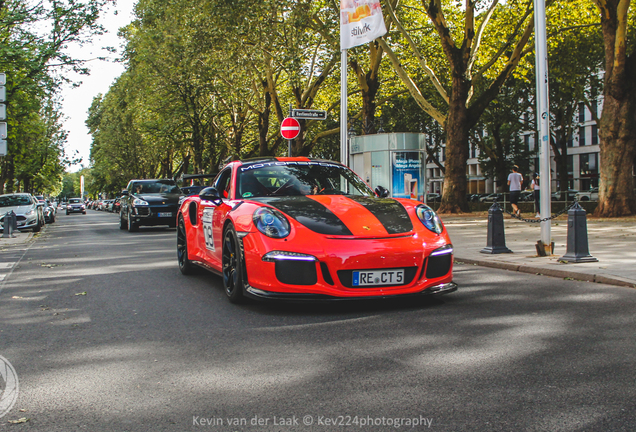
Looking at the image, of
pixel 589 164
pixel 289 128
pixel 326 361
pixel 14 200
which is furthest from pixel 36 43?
pixel 589 164

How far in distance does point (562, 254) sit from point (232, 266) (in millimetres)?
5936

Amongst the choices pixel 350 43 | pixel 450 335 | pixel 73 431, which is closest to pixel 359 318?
pixel 450 335

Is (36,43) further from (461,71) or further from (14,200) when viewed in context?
(461,71)

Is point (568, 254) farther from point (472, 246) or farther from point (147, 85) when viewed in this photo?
point (147, 85)

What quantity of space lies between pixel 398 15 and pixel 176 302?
73.5 feet

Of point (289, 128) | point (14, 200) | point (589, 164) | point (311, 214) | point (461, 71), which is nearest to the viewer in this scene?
point (311, 214)

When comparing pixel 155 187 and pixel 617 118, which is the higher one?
pixel 617 118

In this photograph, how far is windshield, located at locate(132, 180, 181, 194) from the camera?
21.3 m

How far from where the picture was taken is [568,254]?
29.4 feet

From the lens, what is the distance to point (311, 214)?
5.86 metres

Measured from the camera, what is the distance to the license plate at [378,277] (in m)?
5.48

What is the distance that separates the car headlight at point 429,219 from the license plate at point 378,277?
66 centimetres

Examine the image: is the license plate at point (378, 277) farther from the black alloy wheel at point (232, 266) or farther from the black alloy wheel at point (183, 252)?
the black alloy wheel at point (183, 252)

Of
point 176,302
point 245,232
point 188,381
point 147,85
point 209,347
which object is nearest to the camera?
point 188,381
